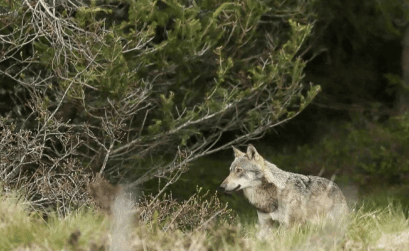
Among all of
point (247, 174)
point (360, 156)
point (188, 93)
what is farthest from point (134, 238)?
point (360, 156)

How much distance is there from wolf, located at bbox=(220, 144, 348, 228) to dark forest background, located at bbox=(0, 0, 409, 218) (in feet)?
3.62

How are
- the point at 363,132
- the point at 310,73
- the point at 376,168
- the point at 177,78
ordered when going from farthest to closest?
the point at 310,73, the point at 363,132, the point at 376,168, the point at 177,78

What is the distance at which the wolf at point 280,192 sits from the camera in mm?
6918

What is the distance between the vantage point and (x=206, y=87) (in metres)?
10.2

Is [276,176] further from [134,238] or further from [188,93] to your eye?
[188,93]

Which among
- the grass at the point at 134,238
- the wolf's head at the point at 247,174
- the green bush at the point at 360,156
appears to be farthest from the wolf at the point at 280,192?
the green bush at the point at 360,156

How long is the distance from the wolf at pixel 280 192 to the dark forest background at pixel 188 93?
3.62 ft

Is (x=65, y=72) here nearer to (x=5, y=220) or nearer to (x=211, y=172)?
(x=5, y=220)

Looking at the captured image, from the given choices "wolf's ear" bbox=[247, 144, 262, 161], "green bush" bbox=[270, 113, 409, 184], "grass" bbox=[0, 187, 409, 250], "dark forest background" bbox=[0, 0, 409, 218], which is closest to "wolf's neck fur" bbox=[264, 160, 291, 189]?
"wolf's ear" bbox=[247, 144, 262, 161]

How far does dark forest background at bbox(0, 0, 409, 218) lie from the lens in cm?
751

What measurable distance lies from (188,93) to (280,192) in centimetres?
330

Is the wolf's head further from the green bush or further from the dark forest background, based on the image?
the green bush

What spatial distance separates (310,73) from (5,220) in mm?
11684

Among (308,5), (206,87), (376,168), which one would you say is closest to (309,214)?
(206,87)
